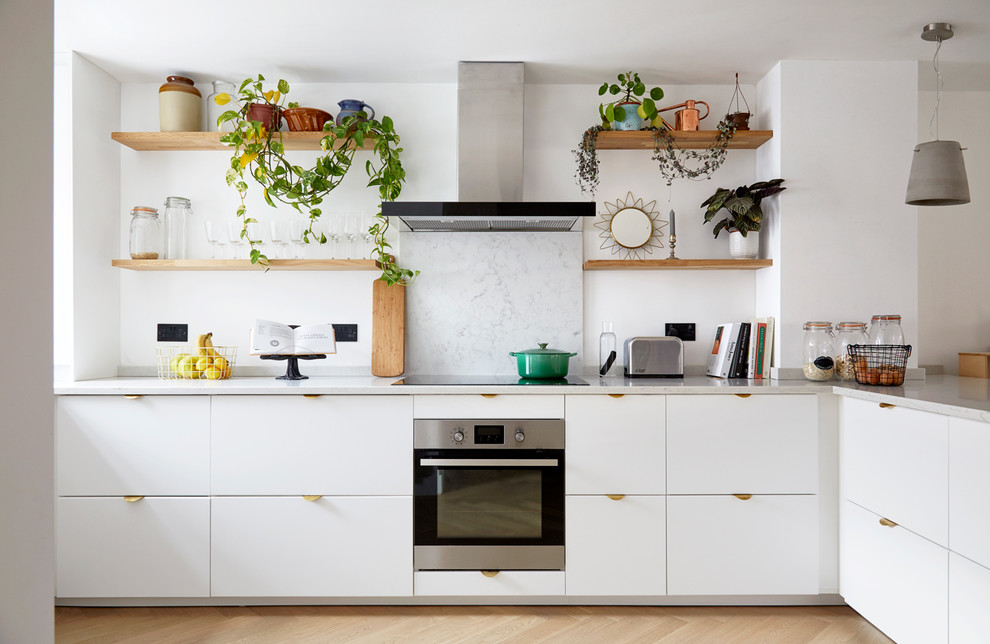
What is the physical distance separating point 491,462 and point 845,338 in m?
1.68

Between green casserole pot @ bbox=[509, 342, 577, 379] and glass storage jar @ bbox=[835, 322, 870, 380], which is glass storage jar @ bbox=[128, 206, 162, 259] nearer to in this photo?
green casserole pot @ bbox=[509, 342, 577, 379]

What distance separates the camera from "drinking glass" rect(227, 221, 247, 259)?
2.88m

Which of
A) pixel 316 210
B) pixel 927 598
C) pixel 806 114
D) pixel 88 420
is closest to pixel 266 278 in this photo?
pixel 316 210

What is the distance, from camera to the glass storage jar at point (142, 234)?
111 inches

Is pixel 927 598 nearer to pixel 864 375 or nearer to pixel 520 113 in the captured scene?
pixel 864 375

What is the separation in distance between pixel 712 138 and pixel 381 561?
7.75ft

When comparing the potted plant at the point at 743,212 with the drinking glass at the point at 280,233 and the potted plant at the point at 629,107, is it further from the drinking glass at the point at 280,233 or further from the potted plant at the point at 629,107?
the drinking glass at the point at 280,233

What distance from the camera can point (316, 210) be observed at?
2.75m

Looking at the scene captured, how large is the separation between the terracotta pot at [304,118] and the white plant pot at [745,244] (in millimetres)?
2009

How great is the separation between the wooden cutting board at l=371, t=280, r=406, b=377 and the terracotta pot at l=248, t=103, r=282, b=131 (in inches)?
33.8

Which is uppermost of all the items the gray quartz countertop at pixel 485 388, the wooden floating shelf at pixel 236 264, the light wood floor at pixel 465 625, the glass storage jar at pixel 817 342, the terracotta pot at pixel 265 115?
the terracotta pot at pixel 265 115

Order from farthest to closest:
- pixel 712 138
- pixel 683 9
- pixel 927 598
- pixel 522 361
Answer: pixel 712 138
pixel 522 361
pixel 683 9
pixel 927 598

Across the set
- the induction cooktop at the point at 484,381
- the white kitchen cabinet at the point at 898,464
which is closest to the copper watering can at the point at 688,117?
the induction cooktop at the point at 484,381

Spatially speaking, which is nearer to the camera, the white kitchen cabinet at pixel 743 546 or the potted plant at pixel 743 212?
the white kitchen cabinet at pixel 743 546
